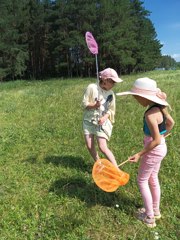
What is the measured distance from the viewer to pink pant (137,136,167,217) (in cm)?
345

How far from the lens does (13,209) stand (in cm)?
410

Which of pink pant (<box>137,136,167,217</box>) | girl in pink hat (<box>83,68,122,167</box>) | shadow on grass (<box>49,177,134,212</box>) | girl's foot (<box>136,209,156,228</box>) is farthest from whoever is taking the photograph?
girl in pink hat (<box>83,68,122,167</box>)

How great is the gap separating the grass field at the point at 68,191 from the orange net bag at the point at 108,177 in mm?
471

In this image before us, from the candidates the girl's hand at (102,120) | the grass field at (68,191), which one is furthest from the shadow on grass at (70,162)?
the girl's hand at (102,120)

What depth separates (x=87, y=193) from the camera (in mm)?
4461

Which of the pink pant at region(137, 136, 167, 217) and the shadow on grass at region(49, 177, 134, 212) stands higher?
the pink pant at region(137, 136, 167, 217)

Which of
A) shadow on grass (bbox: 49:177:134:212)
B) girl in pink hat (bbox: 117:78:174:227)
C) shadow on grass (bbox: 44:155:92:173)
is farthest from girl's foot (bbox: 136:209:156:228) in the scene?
shadow on grass (bbox: 44:155:92:173)

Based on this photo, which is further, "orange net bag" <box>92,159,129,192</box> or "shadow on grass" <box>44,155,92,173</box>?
"shadow on grass" <box>44,155,92,173</box>

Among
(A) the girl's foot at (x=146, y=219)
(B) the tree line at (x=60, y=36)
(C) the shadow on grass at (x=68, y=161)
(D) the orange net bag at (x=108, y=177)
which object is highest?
(B) the tree line at (x=60, y=36)

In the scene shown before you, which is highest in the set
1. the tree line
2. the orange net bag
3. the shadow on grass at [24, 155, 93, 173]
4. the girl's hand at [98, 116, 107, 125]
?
the tree line

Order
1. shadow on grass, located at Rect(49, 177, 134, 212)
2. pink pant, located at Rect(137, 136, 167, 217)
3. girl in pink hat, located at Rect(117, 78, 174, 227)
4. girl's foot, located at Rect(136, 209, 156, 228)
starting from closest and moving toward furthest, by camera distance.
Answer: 1. girl in pink hat, located at Rect(117, 78, 174, 227)
2. pink pant, located at Rect(137, 136, 167, 217)
3. girl's foot, located at Rect(136, 209, 156, 228)
4. shadow on grass, located at Rect(49, 177, 134, 212)

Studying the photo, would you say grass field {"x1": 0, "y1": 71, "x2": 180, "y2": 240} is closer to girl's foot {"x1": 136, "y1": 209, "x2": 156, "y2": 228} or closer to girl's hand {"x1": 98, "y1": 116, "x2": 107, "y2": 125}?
girl's foot {"x1": 136, "y1": 209, "x2": 156, "y2": 228}

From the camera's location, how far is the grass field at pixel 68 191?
3623 mm

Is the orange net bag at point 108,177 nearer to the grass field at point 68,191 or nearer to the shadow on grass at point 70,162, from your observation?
the grass field at point 68,191
